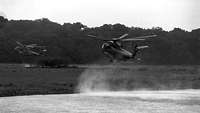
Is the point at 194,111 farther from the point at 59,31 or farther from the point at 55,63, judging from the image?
the point at 59,31

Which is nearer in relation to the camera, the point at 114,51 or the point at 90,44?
the point at 114,51

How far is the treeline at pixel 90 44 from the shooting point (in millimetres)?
155875

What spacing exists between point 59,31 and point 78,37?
43.3ft

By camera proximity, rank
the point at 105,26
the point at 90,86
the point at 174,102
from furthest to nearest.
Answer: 1. the point at 105,26
2. the point at 90,86
3. the point at 174,102

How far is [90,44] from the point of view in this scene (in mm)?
163000

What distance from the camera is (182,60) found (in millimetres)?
168250

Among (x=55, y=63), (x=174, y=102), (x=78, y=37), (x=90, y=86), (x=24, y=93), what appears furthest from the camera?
(x=78, y=37)

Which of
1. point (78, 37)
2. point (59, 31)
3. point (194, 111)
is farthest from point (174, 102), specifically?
point (59, 31)

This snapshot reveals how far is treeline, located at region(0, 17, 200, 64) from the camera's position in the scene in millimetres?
155875

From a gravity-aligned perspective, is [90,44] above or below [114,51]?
above

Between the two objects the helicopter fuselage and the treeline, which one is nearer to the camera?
the helicopter fuselage

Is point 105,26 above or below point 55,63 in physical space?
above

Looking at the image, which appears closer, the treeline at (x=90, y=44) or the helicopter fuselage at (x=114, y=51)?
the helicopter fuselage at (x=114, y=51)

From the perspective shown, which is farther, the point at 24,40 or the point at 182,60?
the point at 24,40
